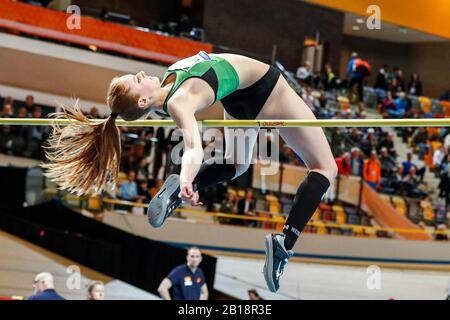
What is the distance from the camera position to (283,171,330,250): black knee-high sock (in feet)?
12.4

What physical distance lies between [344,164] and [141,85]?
947 cm

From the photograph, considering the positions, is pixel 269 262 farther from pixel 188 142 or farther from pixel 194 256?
pixel 194 256

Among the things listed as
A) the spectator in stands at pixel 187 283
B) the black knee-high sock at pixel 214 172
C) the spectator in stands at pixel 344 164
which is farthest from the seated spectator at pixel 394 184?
the black knee-high sock at pixel 214 172

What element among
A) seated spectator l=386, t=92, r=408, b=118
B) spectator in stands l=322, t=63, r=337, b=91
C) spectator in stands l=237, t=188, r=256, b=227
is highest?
spectator in stands l=322, t=63, r=337, b=91

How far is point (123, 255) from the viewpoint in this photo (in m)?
9.53

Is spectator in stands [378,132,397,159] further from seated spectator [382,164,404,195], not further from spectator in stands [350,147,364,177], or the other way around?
spectator in stands [350,147,364,177]

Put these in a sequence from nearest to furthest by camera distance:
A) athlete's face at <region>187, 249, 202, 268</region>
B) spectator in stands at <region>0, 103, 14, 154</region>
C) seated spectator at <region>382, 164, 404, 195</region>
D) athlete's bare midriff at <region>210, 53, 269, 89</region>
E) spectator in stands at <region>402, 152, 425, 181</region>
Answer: athlete's bare midriff at <region>210, 53, 269, 89</region>
athlete's face at <region>187, 249, 202, 268</region>
spectator in stands at <region>0, 103, 14, 154</region>
seated spectator at <region>382, 164, 404, 195</region>
spectator in stands at <region>402, 152, 425, 181</region>

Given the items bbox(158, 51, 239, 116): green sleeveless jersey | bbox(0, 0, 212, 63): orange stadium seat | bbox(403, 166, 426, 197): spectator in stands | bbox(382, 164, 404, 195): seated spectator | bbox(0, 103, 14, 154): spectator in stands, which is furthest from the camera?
bbox(403, 166, 426, 197): spectator in stands

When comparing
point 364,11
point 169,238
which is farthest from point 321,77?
point 169,238

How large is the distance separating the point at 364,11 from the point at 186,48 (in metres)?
5.76

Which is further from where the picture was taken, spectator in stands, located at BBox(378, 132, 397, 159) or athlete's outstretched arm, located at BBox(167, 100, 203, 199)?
spectator in stands, located at BBox(378, 132, 397, 159)

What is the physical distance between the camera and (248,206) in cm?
1249

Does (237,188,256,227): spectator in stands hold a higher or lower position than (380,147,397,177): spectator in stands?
lower

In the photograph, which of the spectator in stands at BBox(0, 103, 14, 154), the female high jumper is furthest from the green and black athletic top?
the spectator in stands at BBox(0, 103, 14, 154)
